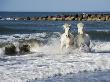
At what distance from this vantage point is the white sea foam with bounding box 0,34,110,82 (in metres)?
11.9

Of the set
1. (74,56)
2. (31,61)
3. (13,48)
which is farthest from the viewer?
(13,48)

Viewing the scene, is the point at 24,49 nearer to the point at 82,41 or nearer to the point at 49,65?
the point at 82,41

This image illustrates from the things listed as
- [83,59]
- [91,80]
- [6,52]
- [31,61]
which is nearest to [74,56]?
[83,59]

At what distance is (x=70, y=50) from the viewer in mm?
17625

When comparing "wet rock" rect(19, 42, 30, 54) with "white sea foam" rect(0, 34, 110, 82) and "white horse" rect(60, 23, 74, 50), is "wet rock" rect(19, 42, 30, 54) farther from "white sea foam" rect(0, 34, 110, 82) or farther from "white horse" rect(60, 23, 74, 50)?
"white horse" rect(60, 23, 74, 50)

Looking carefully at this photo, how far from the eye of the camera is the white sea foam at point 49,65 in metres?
11.9

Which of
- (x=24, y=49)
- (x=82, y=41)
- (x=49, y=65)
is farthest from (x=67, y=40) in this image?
(x=49, y=65)

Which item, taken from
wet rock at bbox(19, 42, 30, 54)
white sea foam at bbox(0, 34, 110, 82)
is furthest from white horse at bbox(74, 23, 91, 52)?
wet rock at bbox(19, 42, 30, 54)

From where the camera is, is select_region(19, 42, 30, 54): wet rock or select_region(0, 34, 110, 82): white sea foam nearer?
select_region(0, 34, 110, 82): white sea foam

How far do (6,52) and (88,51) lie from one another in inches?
140

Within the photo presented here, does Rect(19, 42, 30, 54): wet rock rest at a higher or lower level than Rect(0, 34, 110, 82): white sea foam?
lower

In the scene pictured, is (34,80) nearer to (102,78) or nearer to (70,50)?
(102,78)

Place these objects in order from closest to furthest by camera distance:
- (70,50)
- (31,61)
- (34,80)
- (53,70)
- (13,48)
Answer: (34,80)
(53,70)
(31,61)
(70,50)
(13,48)

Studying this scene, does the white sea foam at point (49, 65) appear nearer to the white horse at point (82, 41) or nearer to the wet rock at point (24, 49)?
the white horse at point (82, 41)
